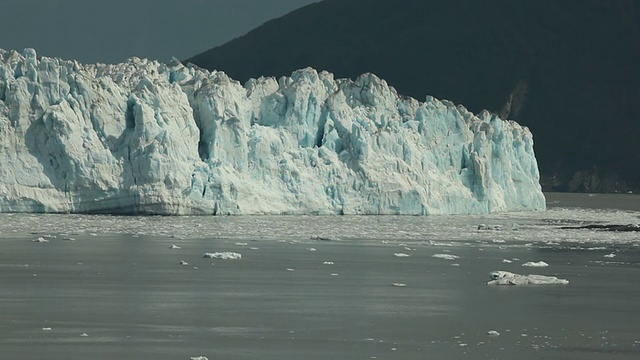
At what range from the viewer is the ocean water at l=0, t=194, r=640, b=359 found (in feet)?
41.2

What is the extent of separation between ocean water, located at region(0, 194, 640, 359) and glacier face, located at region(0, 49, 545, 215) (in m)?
4.56

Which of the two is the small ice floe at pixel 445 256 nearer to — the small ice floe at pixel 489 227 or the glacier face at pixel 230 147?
the small ice floe at pixel 489 227

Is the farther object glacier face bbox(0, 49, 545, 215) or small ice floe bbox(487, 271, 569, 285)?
glacier face bbox(0, 49, 545, 215)

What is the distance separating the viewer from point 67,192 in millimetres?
32219

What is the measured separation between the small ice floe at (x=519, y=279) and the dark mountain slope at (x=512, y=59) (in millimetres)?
86109

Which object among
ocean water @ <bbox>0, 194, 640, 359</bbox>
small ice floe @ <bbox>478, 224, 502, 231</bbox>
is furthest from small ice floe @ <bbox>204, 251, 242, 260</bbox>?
small ice floe @ <bbox>478, 224, 502, 231</bbox>

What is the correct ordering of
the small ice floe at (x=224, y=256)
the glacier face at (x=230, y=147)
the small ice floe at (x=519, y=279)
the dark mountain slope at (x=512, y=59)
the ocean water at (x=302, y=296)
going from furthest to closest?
the dark mountain slope at (x=512, y=59) < the glacier face at (x=230, y=147) < the small ice floe at (x=224, y=256) < the small ice floe at (x=519, y=279) < the ocean water at (x=302, y=296)

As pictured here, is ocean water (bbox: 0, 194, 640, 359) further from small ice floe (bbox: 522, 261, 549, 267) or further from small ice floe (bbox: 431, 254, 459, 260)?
small ice floe (bbox: 522, 261, 549, 267)

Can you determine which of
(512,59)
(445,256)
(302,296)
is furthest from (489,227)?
(512,59)

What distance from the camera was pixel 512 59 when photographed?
428ft

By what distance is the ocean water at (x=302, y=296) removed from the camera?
495 inches

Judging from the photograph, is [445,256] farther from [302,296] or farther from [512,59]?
[512,59]

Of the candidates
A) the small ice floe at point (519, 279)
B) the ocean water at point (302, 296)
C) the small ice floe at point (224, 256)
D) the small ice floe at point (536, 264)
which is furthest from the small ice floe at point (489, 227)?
the small ice floe at point (519, 279)

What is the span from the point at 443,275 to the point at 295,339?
273 inches
